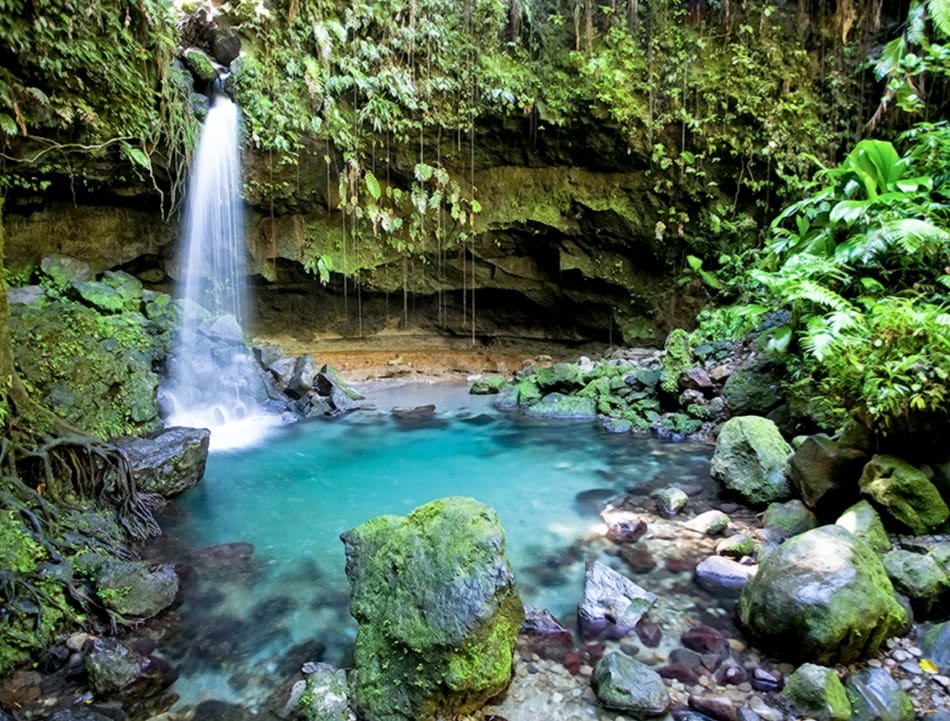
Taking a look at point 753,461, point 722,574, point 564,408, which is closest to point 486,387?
point 564,408

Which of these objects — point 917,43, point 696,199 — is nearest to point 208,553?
point 696,199

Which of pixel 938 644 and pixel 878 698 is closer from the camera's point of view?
pixel 878 698

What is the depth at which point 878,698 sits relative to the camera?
9.12ft

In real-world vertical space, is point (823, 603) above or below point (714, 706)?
above

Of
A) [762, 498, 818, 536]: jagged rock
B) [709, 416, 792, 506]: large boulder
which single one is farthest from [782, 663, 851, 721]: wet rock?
[709, 416, 792, 506]: large boulder

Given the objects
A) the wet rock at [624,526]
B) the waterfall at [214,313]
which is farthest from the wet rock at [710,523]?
the waterfall at [214,313]

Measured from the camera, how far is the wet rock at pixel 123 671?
3.07 meters

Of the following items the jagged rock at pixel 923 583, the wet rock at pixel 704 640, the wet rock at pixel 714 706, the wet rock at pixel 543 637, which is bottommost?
the wet rock at pixel 543 637

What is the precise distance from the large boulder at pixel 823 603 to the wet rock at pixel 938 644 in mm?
119

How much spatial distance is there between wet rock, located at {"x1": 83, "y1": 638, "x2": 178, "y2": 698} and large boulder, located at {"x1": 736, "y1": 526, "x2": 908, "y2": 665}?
344cm

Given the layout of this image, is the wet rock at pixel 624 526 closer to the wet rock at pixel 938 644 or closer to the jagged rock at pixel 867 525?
the jagged rock at pixel 867 525

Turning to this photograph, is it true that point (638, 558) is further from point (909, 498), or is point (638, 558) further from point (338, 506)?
point (338, 506)

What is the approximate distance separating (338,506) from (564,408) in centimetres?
464

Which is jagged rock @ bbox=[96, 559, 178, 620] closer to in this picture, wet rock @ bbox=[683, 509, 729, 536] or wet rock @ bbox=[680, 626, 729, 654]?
wet rock @ bbox=[680, 626, 729, 654]
